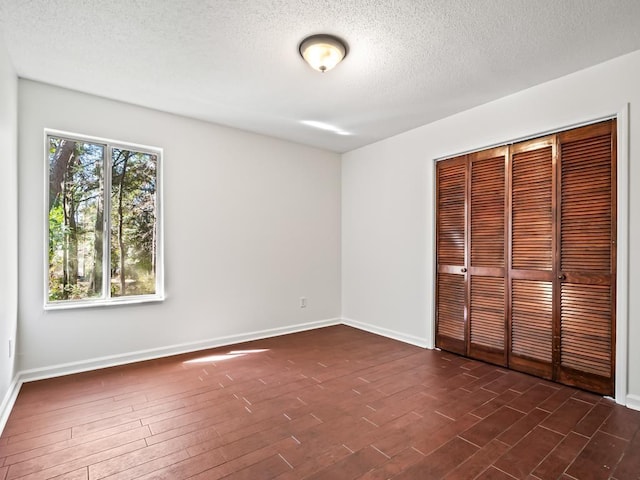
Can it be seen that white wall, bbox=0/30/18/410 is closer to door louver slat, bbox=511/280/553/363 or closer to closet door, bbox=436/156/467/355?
closet door, bbox=436/156/467/355

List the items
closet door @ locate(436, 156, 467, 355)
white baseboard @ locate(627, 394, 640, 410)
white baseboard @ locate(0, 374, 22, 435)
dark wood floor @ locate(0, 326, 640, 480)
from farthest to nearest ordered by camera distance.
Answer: closet door @ locate(436, 156, 467, 355)
white baseboard @ locate(627, 394, 640, 410)
white baseboard @ locate(0, 374, 22, 435)
dark wood floor @ locate(0, 326, 640, 480)

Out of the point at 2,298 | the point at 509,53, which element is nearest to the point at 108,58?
the point at 2,298

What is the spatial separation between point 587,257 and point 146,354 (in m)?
4.24

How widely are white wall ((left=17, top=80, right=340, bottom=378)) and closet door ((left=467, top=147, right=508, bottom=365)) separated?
2157 millimetres

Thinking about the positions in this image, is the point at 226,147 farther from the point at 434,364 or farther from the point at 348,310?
the point at 434,364

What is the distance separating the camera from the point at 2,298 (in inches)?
90.8

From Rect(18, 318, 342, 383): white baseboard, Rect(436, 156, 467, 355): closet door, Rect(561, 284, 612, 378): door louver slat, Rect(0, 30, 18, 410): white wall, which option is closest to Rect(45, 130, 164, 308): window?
Rect(0, 30, 18, 410): white wall

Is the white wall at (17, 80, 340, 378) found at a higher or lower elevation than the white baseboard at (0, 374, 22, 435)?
higher

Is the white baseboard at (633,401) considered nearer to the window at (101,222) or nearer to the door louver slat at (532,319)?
the door louver slat at (532,319)

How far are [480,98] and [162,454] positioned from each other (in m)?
3.90

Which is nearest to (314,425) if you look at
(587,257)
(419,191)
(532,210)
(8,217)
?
(587,257)

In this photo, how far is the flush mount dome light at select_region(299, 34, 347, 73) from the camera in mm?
2348

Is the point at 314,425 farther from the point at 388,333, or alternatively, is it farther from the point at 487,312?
the point at 388,333

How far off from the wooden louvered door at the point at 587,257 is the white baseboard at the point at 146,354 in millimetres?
3087
